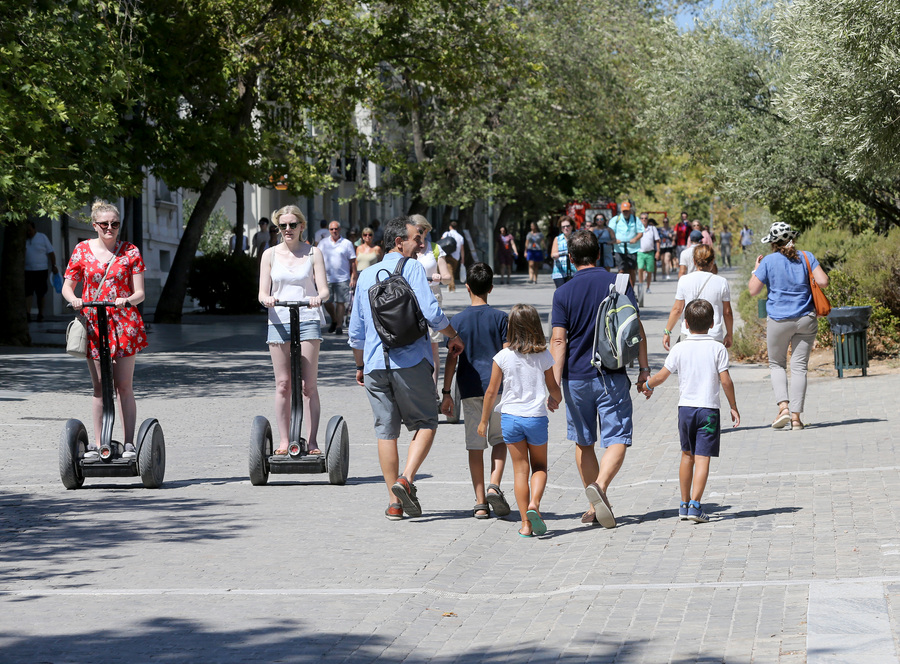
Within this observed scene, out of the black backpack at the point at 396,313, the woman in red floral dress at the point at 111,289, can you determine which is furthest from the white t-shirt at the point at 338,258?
the black backpack at the point at 396,313

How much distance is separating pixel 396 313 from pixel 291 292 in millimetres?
1522

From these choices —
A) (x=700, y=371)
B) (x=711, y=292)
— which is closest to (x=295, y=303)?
(x=700, y=371)

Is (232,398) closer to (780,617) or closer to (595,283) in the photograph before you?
(595,283)

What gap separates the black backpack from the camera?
7.51 m

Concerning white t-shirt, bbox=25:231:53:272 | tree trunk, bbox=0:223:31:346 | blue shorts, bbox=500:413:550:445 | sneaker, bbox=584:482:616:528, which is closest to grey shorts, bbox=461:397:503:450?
blue shorts, bbox=500:413:550:445

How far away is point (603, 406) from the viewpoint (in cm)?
749

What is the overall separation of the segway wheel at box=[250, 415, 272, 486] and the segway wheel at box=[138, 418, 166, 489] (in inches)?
23.6

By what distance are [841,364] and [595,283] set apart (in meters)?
8.19

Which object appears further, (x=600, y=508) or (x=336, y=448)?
(x=336, y=448)

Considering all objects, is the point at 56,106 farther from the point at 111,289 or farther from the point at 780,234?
the point at 780,234

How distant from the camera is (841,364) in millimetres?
14945

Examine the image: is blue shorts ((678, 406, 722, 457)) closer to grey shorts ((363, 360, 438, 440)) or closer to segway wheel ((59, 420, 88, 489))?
grey shorts ((363, 360, 438, 440))

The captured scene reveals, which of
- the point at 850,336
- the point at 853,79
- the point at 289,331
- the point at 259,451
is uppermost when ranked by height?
the point at 853,79

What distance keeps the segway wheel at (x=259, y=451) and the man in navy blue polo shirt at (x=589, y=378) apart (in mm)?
2159
